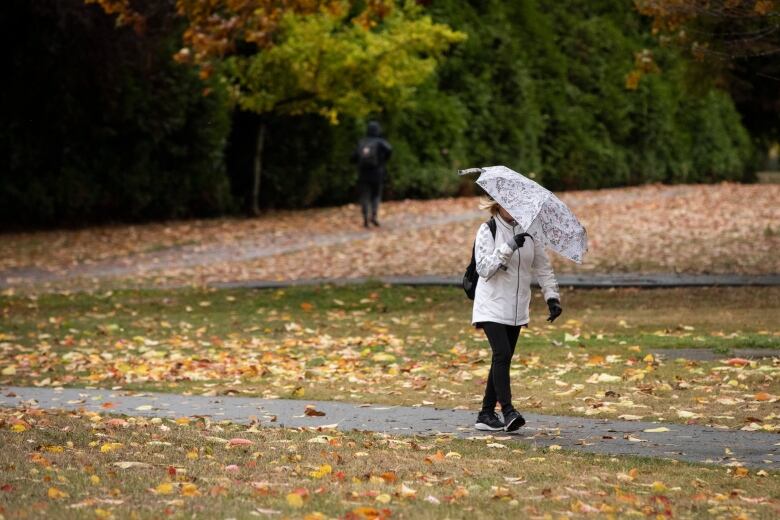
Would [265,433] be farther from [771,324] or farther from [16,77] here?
[16,77]

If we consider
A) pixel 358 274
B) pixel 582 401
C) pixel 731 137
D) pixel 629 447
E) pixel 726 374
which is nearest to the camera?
pixel 629 447

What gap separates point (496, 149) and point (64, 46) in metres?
14.9

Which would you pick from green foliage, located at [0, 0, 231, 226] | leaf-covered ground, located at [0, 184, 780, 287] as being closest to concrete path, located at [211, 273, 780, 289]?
leaf-covered ground, located at [0, 184, 780, 287]

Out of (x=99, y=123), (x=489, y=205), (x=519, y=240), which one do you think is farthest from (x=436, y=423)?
(x=99, y=123)

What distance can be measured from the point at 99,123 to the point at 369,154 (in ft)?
16.8

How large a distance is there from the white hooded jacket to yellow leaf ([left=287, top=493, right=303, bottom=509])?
2689 millimetres

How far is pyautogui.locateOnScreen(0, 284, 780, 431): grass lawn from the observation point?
9.90 metres

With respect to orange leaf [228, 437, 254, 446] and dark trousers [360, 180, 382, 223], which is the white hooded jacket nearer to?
orange leaf [228, 437, 254, 446]

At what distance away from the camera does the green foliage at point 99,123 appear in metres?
23.4

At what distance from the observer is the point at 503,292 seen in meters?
8.54

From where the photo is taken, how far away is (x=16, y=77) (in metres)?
23.9

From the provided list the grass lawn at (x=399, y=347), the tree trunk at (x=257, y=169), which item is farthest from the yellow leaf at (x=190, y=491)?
the tree trunk at (x=257, y=169)

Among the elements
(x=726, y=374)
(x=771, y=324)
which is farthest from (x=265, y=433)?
(x=771, y=324)

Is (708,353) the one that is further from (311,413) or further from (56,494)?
(56,494)
